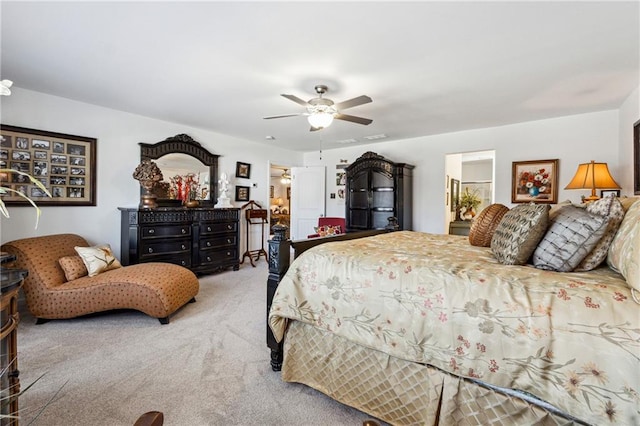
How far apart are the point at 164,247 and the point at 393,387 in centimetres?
361

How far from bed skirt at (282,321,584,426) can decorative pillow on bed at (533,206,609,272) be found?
0.62 m

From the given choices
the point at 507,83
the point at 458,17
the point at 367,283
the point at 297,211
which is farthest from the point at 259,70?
the point at 297,211

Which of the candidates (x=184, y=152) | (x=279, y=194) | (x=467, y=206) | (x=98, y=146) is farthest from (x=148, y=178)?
(x=279, y=194)

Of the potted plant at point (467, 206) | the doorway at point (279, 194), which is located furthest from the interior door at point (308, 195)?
the potted plant at point (467, 206)

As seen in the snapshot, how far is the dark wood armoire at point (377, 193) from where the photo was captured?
5.00 m

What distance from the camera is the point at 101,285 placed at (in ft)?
8.96

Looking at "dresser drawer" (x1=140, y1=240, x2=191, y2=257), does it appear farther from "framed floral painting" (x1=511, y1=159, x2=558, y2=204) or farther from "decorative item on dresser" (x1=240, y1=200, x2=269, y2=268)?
"framed floral painting" (x1=511, y1=159, x2=558, y2=204)

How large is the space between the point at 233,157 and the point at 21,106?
279 centimetres

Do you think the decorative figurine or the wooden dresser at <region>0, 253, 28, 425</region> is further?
the decorative figurine

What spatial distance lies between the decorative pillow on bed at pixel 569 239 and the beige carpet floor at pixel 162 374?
1289 mm

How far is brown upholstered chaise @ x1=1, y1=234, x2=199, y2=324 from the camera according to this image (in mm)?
2680

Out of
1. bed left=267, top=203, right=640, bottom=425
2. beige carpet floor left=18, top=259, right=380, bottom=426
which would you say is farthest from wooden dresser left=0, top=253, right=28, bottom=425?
bed left=267, top=203, right=640, bottom=425

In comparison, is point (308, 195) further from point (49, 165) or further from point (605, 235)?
point (605, 235)

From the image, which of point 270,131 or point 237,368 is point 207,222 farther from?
point 237,368
